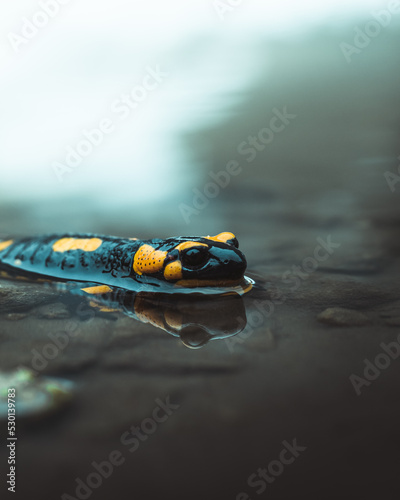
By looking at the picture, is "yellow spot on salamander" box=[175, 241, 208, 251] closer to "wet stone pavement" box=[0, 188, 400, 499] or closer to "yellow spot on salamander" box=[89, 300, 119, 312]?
"wet stone pavement" box=[0, 188, 400, 499]

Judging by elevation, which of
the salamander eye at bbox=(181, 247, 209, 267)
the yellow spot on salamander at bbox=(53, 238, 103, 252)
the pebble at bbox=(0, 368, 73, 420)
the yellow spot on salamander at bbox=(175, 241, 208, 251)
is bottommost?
the yellow spot on salamander at bbox=(53, 238, 103, 252)

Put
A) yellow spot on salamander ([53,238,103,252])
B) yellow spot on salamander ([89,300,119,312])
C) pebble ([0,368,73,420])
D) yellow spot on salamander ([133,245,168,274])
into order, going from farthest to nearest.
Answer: yellow spot on salamander ([53,238,103,252])
yellow spot on salamander ([133,245,168,274])
yellow spot on salamander ([89,300,119,312])
pebble ([0,368,73,420])

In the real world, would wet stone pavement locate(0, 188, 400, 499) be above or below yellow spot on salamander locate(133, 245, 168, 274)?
above

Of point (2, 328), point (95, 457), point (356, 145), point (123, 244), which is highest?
point (95, 457)

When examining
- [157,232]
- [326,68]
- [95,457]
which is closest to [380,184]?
[157,232]

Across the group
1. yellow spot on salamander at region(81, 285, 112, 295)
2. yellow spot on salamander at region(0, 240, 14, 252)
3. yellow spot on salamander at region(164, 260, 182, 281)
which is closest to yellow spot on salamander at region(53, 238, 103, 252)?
yellow spot on salamander at region(81, 285, 112, 295)

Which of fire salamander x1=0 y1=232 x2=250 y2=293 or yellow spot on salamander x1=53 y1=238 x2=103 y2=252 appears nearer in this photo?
fire salamander x1=0 y1=232 x2=250 y2=293

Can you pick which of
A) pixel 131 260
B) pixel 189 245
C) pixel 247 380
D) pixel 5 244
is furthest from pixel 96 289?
pixel 247 380

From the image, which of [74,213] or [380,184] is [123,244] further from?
[380,184]
